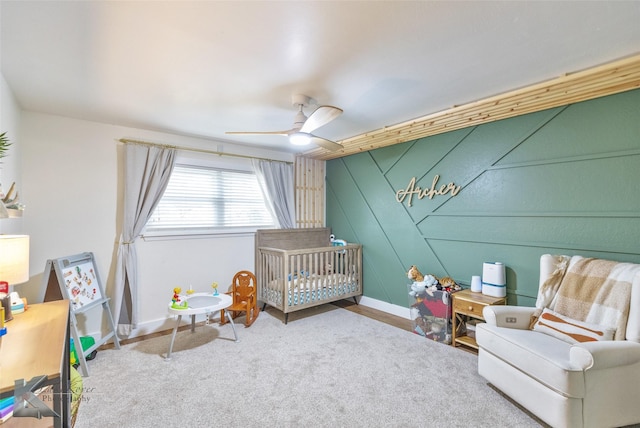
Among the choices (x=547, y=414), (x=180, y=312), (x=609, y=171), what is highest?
(x=609, y=171)

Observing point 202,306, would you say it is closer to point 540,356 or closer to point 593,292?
point 540,356

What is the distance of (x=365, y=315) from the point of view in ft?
12.6

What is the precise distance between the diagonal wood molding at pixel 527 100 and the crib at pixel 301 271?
1.72m

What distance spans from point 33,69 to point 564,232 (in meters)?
→ 4.39

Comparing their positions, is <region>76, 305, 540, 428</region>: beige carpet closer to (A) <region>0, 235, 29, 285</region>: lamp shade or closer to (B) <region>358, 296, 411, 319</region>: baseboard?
(B) <region>358, 296, 411, 319</region>: baseboard

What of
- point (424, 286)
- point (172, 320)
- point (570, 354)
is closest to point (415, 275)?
point (424, 286)

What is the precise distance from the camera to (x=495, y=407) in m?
1.95

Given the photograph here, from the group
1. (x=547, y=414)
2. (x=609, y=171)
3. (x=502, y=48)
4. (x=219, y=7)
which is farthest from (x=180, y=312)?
(x=609, y=171)

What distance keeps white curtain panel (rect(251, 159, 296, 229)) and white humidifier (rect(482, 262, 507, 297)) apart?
2.72 m

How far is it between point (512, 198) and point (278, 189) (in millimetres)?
3017

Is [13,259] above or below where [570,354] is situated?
above

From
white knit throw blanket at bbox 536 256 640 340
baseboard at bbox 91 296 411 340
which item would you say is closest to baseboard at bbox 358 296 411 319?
baseboard at bbox 91 296 411 340

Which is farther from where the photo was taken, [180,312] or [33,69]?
[180,312]

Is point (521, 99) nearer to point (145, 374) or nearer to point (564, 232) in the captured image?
point (564, 232)
